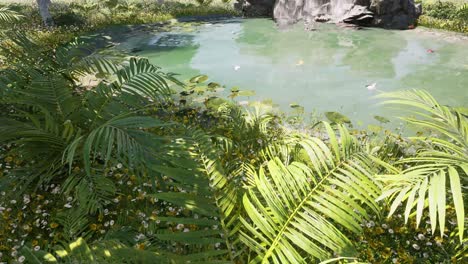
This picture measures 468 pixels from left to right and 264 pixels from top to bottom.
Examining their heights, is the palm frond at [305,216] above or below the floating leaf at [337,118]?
above

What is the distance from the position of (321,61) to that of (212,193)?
6.92 m

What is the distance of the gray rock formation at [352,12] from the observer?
11.6 m

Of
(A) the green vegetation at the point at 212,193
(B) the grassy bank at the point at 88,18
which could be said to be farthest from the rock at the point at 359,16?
(A) the green vegetation at the point at 212,193

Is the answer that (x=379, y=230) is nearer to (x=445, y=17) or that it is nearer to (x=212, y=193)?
(x=212, y=193)

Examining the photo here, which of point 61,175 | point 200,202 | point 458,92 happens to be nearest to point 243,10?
point 458,92

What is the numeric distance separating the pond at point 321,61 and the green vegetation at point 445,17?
709 millimetres

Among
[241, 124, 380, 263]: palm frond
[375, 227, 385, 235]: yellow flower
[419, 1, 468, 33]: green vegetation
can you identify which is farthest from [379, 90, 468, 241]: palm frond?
[419, 1, 468, 33]: green vegetation

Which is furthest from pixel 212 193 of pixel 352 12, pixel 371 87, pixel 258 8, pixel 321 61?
pixel 258 8

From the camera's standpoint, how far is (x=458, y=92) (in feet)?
19.8

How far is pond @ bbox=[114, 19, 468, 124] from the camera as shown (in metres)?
6.02

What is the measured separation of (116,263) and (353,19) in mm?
12546

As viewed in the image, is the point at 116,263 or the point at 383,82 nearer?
the point at 116,263

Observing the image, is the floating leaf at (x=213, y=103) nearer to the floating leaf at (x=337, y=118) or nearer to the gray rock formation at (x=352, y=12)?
the floating leaf at (x=337, y=118)

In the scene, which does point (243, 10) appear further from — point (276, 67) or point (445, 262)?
point (445, 262)
